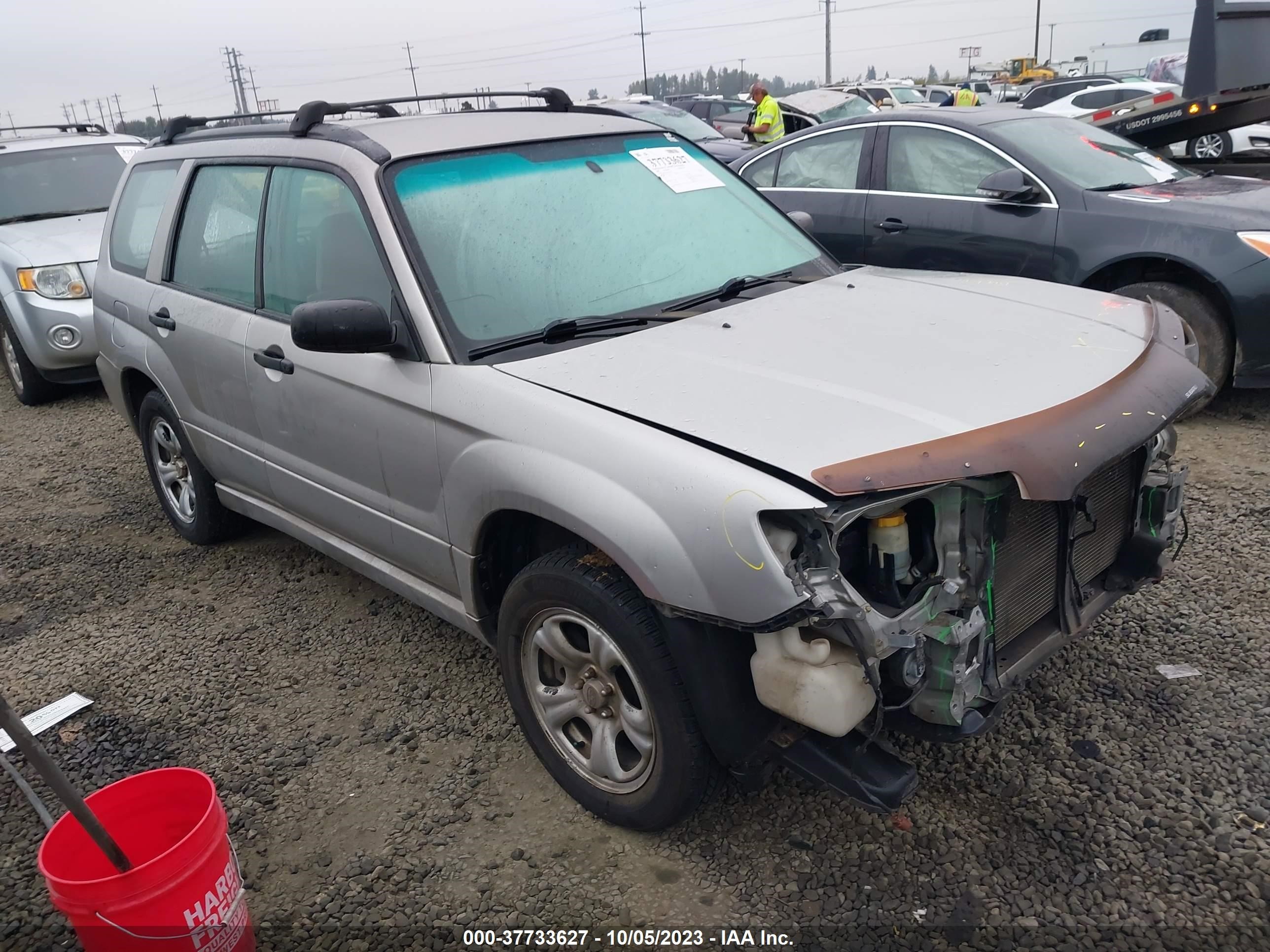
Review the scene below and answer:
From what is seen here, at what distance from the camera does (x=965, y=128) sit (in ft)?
19.3

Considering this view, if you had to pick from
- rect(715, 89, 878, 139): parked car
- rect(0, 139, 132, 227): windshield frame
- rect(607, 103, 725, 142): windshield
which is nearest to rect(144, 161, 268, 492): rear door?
rect(0, 139, 132, 227): windshield frame

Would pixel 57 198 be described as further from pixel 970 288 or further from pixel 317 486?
pixel 970 288

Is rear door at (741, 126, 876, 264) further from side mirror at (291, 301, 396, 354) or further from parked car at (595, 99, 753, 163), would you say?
parked car at (595, 99, 753, 163)

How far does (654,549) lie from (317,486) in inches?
66.0

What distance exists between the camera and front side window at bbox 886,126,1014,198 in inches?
229

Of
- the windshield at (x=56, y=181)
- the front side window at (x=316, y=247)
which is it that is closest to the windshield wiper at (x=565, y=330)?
the front side window at (x=316, y=247)

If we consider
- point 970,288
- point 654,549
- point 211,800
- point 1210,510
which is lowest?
point 1210,510

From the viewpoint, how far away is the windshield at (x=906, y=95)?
21.6 metres

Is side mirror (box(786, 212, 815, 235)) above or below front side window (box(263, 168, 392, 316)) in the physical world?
below

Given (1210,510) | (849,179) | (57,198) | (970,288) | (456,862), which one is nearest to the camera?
(456,862)

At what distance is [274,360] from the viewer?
3.35 m

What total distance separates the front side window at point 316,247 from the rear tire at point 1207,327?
158 inches

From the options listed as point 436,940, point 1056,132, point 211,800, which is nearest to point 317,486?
point 211,800

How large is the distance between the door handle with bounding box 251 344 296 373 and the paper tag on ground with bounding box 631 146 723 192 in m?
1.42
